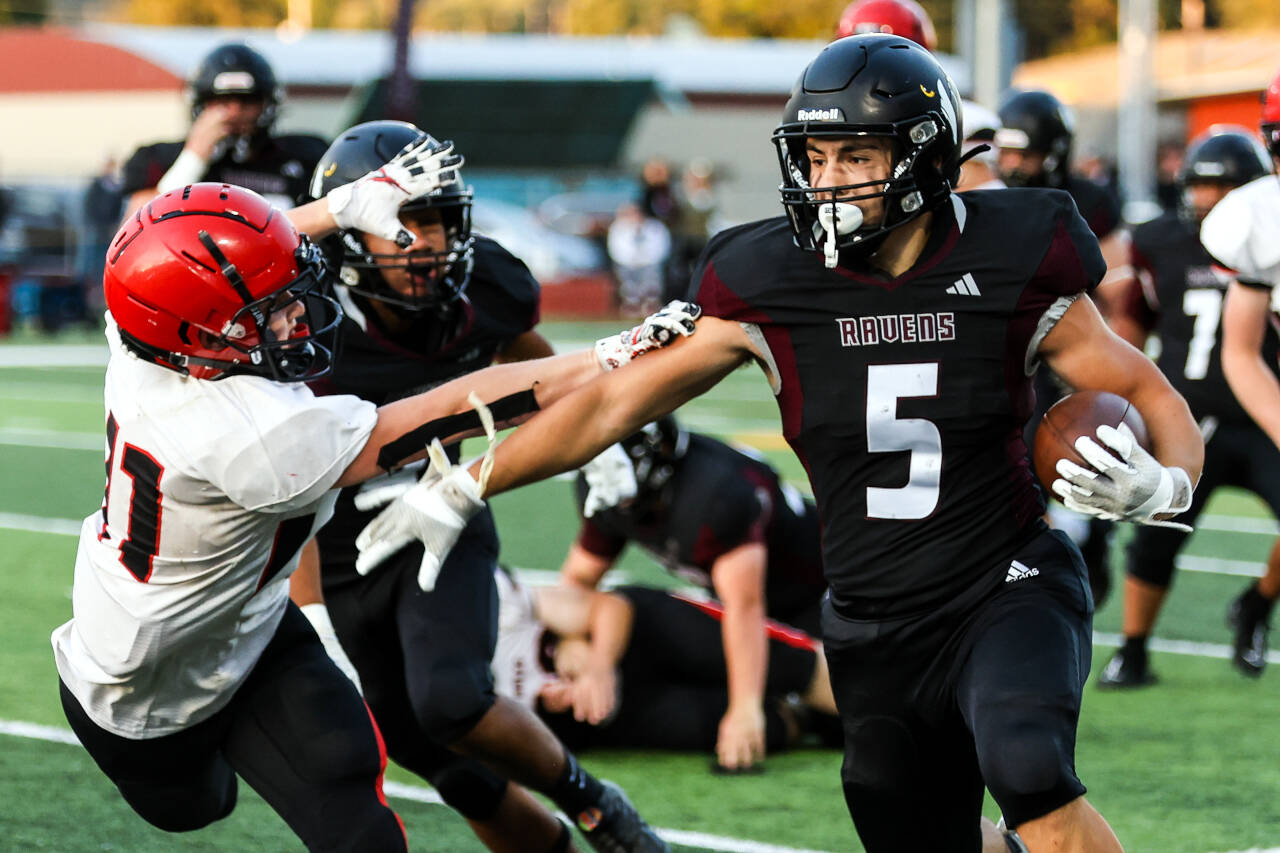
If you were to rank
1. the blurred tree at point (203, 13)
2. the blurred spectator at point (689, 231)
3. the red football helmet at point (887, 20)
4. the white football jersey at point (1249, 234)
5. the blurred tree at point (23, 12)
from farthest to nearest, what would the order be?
the blurred tree at point (203, 13) < the blurred tree at point (23, 12) < the blurred spectator at point (689, 231) < the red football helmet at point (887, 20) < the white football jersey at point (1249, 234)

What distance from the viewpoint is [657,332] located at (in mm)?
3115

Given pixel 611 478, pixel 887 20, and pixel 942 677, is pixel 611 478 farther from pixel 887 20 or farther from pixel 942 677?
pixel 887 20

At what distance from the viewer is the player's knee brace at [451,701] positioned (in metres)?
3.71

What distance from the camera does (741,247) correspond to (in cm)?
316

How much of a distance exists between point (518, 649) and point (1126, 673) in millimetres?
2264

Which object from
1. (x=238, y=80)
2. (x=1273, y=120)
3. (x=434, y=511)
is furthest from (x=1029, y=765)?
(x=238, y=80)

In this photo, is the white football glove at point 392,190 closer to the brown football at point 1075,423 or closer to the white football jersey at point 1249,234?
the brown football at point 1075,423

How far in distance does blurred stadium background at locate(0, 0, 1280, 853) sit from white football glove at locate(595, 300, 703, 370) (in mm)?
1632

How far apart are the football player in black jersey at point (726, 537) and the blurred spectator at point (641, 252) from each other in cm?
Answer: 1519

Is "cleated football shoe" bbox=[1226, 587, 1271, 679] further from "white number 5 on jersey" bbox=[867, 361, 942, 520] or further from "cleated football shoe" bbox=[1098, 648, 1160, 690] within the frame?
"white number 5 on jersey" bbox=[867, 361, 942, 520]

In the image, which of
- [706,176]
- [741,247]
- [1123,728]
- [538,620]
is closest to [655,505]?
[538,620]

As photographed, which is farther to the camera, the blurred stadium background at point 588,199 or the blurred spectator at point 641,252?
the blurred spectator at point 641,252

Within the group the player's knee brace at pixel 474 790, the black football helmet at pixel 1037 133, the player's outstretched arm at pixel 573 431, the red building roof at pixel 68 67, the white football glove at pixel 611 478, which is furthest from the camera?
the red building roof at pixel 68 67

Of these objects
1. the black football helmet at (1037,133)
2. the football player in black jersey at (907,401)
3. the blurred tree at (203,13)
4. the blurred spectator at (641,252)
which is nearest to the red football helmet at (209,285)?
the football player in black jersey at (907,401)
